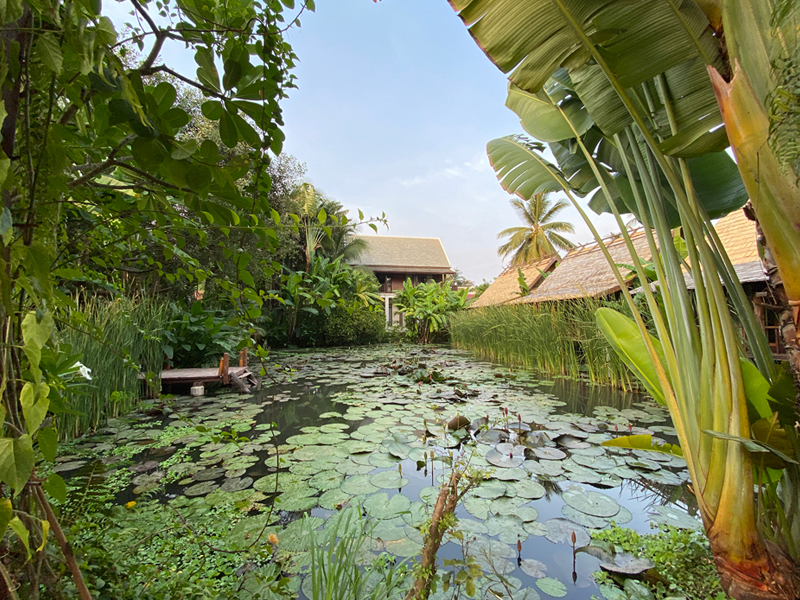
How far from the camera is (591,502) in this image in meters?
1.75

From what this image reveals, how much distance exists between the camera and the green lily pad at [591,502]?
1.67 meters

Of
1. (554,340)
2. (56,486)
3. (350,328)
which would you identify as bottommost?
(554,340)

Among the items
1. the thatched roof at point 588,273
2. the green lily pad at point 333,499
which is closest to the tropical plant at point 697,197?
the green lily pad at point 333,499

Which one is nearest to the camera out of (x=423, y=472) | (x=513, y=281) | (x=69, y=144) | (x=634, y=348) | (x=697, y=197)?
(x=69, y=144)

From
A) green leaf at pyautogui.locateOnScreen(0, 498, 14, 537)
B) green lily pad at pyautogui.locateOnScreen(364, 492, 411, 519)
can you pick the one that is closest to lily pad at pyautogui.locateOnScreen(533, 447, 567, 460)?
green lily pad at pyautogui.locateOnScreen(364, 492, 411, 519)

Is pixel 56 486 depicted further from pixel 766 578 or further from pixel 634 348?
pixel 634 348

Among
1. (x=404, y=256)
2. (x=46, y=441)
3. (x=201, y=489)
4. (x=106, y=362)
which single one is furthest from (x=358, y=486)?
(x=404, y=256)

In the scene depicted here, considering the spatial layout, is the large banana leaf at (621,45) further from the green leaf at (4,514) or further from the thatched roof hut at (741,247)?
the thatched roof hut at (741,247)

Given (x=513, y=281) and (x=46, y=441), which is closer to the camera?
(x=46, y=441)

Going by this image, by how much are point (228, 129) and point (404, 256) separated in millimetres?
17888

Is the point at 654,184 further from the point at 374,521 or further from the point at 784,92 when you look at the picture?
the point at 374,521

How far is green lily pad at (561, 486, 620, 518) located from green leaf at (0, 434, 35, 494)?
200 centimetres

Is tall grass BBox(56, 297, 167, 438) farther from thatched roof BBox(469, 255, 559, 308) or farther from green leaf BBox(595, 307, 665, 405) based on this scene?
thatched roof BBox(469, 255, 559, 308)

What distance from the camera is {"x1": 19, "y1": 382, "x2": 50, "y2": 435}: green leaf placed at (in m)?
0.34
